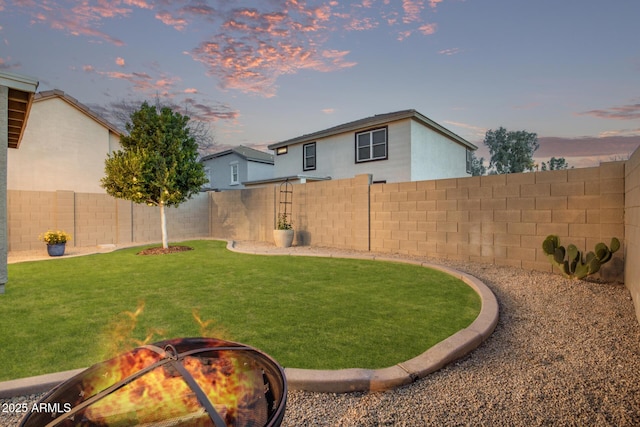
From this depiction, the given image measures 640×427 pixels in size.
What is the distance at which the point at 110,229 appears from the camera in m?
13.2

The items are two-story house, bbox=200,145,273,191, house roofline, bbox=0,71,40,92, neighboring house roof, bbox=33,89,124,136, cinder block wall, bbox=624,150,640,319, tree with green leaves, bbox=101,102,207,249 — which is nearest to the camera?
cinder block wall, bbox=624,150,640,319

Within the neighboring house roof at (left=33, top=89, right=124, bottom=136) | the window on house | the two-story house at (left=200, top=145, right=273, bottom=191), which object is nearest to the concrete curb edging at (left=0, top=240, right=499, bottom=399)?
the neighboring house roof at (left=33, top=89, right=124, bottom=136)

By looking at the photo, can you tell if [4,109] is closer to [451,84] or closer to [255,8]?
[255,8]

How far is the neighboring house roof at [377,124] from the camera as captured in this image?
47.2 ft

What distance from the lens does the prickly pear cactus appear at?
522 centimetres

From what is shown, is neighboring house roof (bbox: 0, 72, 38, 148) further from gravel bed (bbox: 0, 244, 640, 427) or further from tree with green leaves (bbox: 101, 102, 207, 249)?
gravel bed (bbox: 0, 244, 640, 427)

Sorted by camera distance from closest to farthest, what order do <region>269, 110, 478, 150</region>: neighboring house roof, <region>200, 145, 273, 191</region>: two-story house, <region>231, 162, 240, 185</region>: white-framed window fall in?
<region>269, 110, 478, 150</region>: neighboring house roof, <region>200, 145, 273, 191</region>: two-story house, <region>231, 162, 240, 185</region>: white-framed window

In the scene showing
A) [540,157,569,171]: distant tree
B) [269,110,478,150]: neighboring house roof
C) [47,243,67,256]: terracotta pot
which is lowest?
[47,243,67,256]: terracotta pot

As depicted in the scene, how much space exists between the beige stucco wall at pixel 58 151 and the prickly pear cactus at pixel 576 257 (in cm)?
1788

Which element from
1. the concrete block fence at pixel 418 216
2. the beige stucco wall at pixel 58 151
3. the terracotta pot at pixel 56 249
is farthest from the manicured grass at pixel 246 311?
the beige stucco wall at pixel 58 151

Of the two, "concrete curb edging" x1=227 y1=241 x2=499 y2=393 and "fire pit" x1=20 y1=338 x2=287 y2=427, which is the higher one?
"fire pit" x1=20 y1=338 x2=287 y2=427

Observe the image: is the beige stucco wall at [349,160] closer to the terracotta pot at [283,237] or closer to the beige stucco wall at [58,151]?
the terracotta pot at [283,237]

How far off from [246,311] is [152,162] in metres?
8.38

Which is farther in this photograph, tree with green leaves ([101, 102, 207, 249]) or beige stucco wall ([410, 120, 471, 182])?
beige stucco wall ([410, 120, 471, 182])
